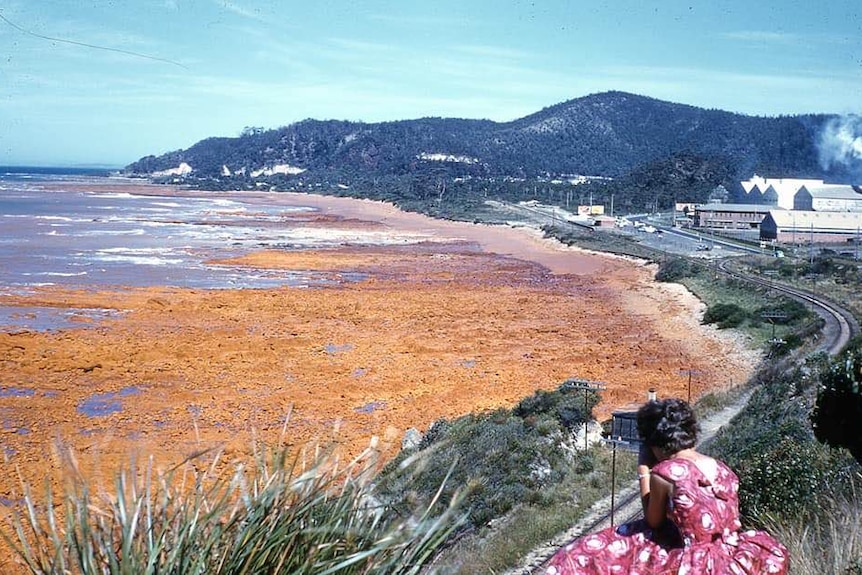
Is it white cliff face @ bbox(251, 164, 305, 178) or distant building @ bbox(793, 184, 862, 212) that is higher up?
distant building @ bbox(793, 184, 862, 212)

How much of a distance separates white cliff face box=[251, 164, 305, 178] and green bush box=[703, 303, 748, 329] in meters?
157

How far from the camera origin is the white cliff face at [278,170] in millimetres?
178000

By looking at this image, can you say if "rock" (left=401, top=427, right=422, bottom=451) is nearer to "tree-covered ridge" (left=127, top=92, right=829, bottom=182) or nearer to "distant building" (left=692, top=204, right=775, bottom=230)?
"distant building" (left=692, top=204, right=775, bottom=230)

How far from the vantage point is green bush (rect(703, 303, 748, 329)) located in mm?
26219

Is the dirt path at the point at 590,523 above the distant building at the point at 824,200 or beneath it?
above

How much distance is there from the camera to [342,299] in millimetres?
32219

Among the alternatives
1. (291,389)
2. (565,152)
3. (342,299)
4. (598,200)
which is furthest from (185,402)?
(565,152)

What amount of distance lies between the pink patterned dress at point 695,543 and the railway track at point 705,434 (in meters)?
3.04

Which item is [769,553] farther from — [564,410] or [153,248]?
[153,248]

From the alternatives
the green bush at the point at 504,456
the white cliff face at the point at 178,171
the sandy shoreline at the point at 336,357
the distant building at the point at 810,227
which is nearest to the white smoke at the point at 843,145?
the distant building at the point at 810,227

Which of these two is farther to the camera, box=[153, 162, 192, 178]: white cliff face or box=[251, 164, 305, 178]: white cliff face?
box=[153, 162, 192, 178]: white cliff face

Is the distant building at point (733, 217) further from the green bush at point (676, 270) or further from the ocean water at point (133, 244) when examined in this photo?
the ocean water at point (133, 244)

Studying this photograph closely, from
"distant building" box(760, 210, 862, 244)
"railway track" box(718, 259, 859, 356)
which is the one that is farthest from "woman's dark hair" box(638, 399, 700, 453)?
"distant building" box(760, 210, 862, 244)

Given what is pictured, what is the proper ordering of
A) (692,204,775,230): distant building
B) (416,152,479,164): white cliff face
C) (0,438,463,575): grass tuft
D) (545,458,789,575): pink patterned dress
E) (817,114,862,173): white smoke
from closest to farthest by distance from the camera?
(0,438,463,575): grass tuft
(545,458,789,575): pink patterned dress
(692,204,775,230): distant building
(817,114,862,173): white smoke
(416,152,479,164): white cliff face
